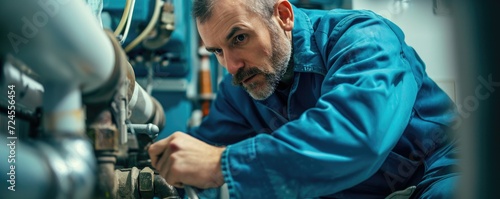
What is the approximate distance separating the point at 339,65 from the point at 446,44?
1.97ft

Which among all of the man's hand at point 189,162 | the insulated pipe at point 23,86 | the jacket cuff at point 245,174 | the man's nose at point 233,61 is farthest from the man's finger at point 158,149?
the man's nose at point 233,61

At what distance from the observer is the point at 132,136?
106 cm

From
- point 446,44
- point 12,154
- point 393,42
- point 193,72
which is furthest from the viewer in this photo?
point 193,72

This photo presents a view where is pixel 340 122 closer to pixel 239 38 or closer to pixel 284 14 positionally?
pixel 239 38

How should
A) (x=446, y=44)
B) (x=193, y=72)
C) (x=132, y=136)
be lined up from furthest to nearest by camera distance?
(x=193, y=72), (x=132, y=136), (x=446, y=44)

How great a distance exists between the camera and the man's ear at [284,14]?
137cm

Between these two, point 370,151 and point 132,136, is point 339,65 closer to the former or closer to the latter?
point 370,151

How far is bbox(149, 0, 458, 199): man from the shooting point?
90 centimetres

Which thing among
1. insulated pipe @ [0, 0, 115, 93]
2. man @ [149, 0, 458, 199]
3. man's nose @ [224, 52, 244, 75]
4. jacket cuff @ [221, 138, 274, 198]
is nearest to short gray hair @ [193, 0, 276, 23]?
man @ [149, 0, 458, 199]

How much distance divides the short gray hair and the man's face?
12mm

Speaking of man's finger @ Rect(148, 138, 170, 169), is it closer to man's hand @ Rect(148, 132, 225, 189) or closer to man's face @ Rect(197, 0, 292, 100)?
man's hand @ Rect(148, 132, 225, 189)

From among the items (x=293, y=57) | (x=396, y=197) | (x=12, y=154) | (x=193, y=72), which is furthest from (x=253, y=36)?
(x=193, y=72)

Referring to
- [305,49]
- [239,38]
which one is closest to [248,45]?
[239,38]

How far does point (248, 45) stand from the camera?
1.28 metres
